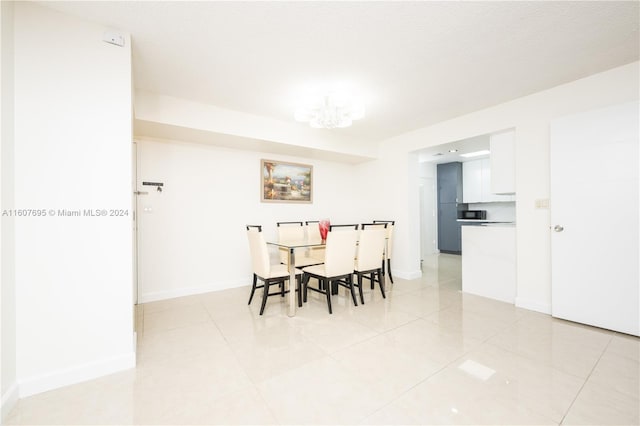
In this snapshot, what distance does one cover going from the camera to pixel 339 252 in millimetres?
2953

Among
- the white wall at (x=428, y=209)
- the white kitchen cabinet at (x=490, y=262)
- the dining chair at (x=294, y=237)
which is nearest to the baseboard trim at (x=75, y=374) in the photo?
the dining chair at (x=294, y=237)

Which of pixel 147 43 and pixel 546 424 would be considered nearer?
pixel 546 424

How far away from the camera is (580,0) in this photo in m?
1.72

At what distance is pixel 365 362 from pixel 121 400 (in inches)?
62.8

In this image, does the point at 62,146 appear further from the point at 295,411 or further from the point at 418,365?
the point at 418,365

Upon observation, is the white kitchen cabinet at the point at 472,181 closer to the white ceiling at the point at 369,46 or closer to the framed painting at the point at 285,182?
the white ceiling at the point at 369,46

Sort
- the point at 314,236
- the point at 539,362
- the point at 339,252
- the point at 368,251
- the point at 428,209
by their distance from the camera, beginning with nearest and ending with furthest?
the point at 539,362
the point at 339,252
the point at 368,251
the point at 314,236
the point at 428,209

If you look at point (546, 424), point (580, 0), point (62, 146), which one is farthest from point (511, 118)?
point (62, 146)

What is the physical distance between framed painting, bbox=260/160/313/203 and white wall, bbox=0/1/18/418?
286 centimetres

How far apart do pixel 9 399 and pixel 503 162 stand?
16.2ft

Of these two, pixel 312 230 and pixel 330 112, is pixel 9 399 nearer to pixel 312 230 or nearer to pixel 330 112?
pixel 330 112

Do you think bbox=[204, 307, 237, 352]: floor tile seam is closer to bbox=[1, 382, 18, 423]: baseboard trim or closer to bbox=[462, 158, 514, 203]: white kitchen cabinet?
bbox=[1, 382, 18, 423]: baseboard trim

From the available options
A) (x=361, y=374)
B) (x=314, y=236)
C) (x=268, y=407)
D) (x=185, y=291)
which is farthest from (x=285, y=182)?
(x=268, y=407)

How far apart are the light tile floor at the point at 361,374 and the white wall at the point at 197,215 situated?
795 millimetres
